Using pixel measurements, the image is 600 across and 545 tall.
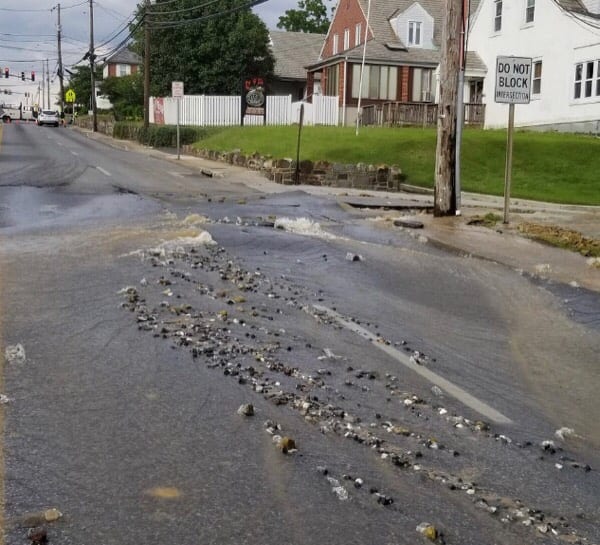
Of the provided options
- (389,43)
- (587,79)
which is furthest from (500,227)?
(389,43)

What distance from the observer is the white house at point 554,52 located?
34000 millimetres

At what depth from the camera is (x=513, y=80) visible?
1457 centimetres

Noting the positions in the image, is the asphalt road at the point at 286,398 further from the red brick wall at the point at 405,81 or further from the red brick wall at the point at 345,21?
the red brick wall at the point at 345,21

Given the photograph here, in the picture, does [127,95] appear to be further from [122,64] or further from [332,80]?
[122,64]

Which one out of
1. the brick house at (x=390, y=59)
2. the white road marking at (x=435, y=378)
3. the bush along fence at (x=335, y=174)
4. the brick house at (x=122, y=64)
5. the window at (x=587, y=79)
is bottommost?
the white road marking at (x=435, y=378)

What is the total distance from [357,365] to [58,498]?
2.96 meters

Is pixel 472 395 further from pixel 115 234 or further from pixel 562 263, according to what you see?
pixel 115 234

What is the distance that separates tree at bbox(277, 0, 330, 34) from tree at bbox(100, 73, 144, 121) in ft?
61.7

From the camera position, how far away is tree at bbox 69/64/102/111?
91.8 m

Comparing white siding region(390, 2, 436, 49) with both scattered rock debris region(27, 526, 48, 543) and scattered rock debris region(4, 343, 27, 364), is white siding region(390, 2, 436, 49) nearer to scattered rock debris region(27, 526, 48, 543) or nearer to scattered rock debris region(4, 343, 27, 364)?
scattered rock debris region(4, 343, 27, 364)

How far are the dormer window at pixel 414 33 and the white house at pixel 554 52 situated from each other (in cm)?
890

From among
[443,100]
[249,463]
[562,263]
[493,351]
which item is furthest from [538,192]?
[249,463]

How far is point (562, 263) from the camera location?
12109mm

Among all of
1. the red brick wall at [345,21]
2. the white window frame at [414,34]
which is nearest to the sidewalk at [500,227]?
the white window frame at [414,34]
